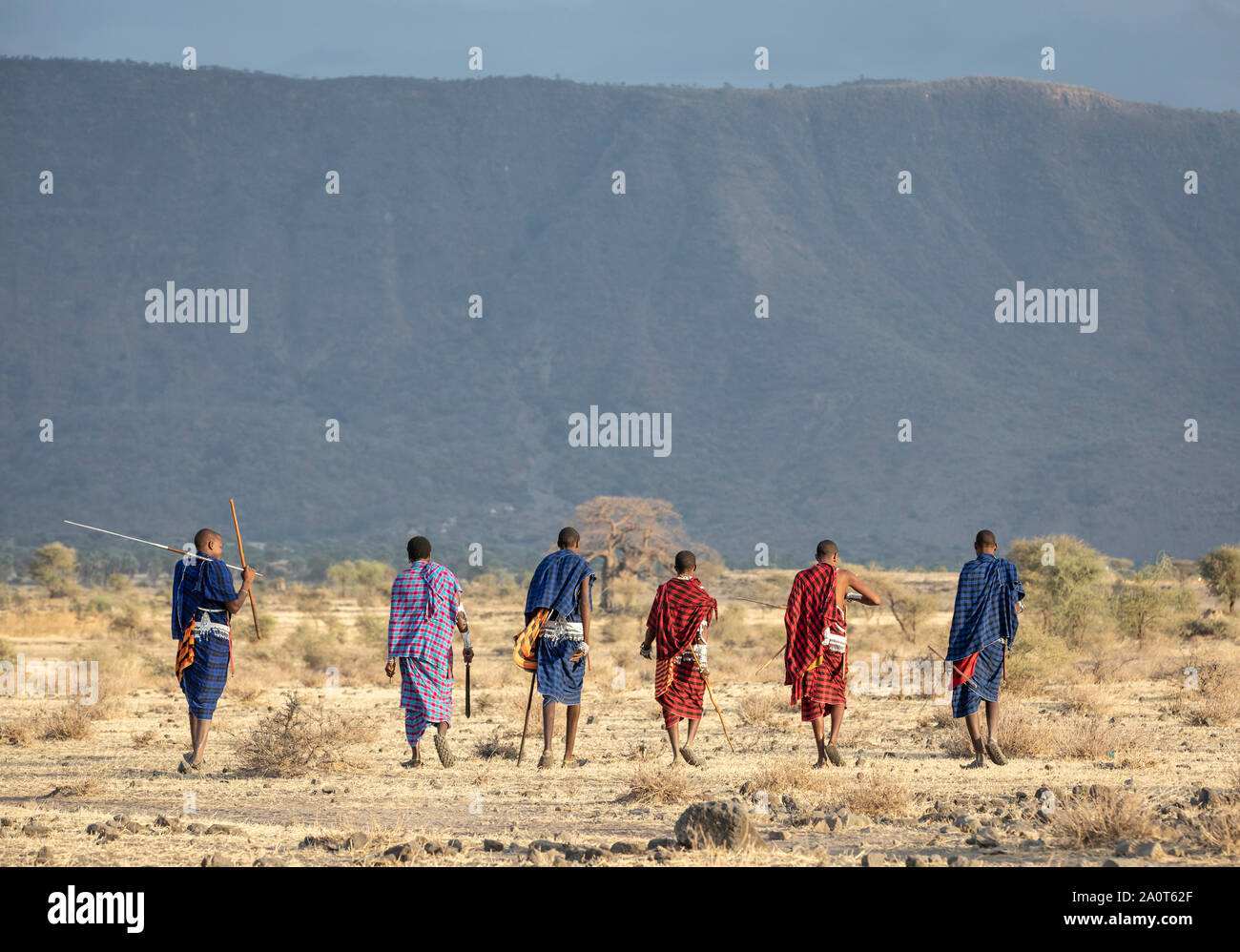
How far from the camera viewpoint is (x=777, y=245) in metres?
96.1

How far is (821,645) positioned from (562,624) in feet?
7.12

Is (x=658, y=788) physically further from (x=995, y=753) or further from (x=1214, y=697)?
(x=1214, y=697)

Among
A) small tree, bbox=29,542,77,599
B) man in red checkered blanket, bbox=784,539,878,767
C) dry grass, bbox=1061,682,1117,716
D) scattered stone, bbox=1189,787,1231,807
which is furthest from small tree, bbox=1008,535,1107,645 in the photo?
small tree, bbox=29,542,77,599

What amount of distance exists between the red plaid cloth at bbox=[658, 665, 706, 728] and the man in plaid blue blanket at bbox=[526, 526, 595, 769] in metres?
0.75

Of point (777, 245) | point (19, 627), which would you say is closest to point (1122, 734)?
point (19, 627)

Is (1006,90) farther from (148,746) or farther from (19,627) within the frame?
(148,746)

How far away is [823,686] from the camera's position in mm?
12070

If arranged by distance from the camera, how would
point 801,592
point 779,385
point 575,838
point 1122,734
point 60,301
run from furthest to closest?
point 60,301 < point 779,385 < point 1122,734 < point 801,592 < point 575,838

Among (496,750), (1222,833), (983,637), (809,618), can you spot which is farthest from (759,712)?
(1222,833)

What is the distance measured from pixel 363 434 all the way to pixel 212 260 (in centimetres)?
2195

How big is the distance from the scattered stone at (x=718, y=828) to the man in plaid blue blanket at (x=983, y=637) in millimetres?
4247

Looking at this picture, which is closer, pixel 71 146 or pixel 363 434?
pixel 363 434

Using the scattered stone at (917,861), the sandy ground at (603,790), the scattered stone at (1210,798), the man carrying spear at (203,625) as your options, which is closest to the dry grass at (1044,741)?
the sandy ground at (603,790)

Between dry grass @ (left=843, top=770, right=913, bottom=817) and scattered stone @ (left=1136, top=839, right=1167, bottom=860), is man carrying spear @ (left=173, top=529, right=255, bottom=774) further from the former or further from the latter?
scattered stone @ (left=1136, top=839, right=1167, bottom=860)
